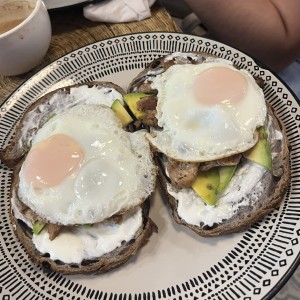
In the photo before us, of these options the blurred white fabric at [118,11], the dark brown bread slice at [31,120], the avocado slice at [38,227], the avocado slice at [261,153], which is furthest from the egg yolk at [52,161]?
the blurred white fabric at [118,11]

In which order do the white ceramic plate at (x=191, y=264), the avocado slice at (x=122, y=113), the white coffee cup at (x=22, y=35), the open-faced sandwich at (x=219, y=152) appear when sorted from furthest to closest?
the white coffee cup at (x=22, y=35) → the avocado slice at (x=122, y=113) → the open-faced sandwich at (x=219, y=152) → the white ceramic plate at (x=191, y=264)

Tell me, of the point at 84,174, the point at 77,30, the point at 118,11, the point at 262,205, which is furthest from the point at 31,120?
the point at 262,205

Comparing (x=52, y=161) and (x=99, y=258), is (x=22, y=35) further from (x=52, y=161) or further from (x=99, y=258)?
(x=99, y=258)

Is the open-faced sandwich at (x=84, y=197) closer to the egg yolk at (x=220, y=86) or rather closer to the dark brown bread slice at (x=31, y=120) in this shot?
the dark brown bread slice at (x=31, y=120)

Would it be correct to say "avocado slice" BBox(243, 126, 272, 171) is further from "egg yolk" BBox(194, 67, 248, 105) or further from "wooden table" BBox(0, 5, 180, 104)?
"wooden table" BBox(0, 5, 180, 104)

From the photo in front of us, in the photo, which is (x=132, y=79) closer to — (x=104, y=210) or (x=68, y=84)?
(x=68, y=84)

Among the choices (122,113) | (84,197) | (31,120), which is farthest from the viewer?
(31,120)
